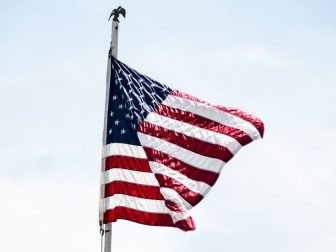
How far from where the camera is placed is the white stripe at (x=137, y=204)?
16375mm

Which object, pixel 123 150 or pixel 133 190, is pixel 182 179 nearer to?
pixel 133 190

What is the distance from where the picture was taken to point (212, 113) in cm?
1806

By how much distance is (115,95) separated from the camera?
17734mm

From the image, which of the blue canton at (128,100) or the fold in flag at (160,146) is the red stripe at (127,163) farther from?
the blue canton at (128,100)

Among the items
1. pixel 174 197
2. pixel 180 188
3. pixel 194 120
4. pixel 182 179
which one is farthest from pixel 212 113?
pixel 174 197

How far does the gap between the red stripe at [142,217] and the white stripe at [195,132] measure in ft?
7.85

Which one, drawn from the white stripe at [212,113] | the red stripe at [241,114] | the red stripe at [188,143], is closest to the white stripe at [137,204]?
the red stripe at [188,143]

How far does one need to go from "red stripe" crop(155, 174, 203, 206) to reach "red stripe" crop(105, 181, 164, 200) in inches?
9.2

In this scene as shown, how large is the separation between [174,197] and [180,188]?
1.30 feet

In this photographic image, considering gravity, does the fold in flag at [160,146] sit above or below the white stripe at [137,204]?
above

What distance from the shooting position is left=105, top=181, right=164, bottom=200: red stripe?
1652cm

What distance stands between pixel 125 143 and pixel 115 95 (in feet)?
4.55

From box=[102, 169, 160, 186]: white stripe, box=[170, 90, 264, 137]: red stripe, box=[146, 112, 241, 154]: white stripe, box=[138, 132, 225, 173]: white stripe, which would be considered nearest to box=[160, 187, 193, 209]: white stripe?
box=[102, 169, 160, 186]: white stripe

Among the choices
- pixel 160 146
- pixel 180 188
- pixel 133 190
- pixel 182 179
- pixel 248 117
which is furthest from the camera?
pixel 248 117
